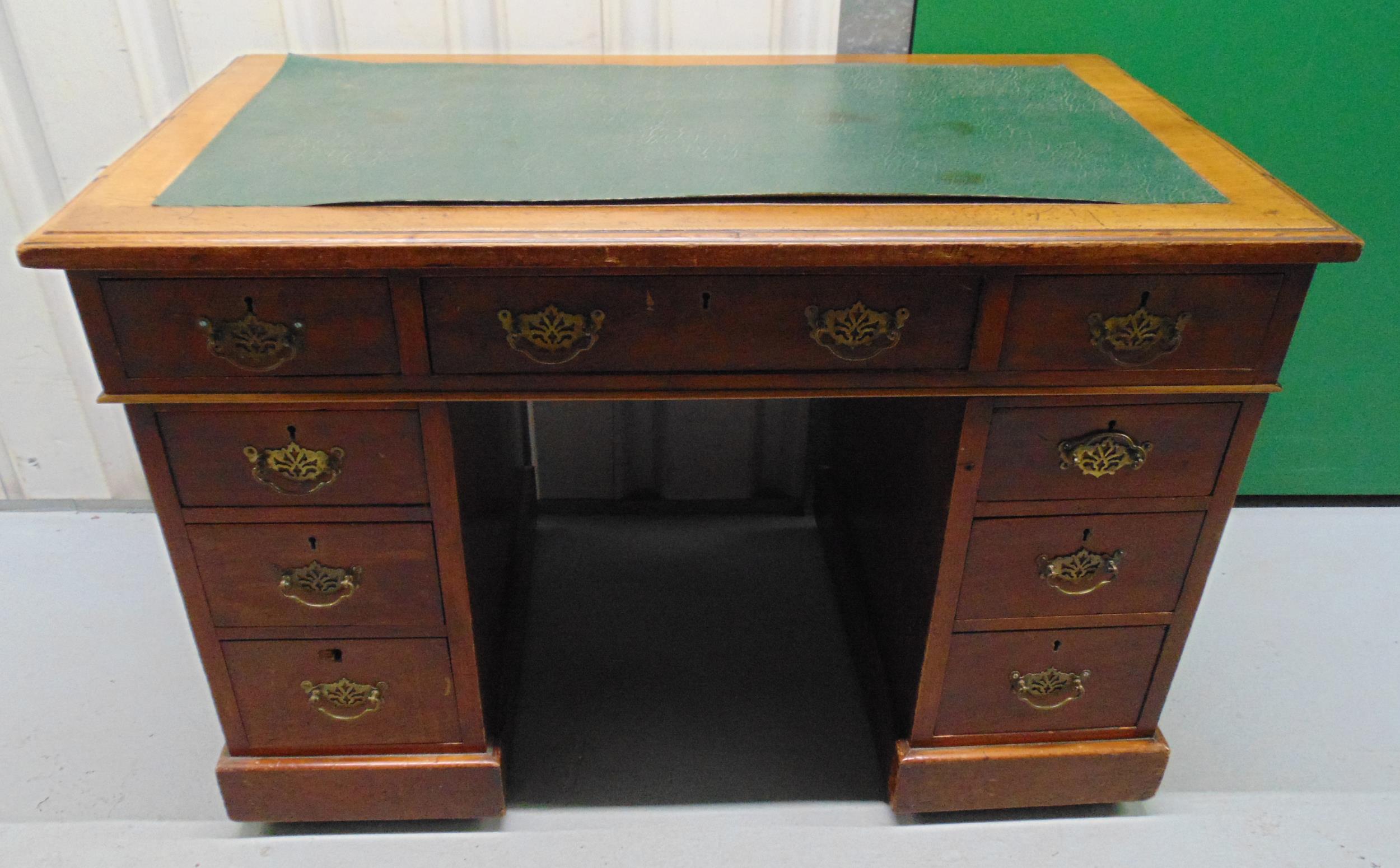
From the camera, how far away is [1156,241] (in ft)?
2.76

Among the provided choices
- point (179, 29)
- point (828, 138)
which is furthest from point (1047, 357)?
point (179, 29)

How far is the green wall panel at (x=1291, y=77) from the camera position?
54.1 inches

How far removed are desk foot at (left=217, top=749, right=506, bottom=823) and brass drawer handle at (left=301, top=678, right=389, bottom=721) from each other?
2.7 inches

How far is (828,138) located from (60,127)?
1.11m

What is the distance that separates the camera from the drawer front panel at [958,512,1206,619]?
1032mm

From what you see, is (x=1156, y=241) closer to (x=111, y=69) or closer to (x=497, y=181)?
(x=497, y=181)

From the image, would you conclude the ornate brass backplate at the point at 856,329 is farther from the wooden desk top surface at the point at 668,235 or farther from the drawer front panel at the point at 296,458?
the drawer front panel at the point at 296,458

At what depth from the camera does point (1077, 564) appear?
105cm

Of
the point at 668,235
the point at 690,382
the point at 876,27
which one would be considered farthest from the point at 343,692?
the point at 876,27

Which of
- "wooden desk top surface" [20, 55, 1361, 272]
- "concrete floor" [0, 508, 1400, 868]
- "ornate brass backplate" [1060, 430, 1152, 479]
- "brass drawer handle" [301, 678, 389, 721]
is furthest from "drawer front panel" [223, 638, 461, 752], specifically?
"ornate brass backplate" [1060, 430, 1152, 479]

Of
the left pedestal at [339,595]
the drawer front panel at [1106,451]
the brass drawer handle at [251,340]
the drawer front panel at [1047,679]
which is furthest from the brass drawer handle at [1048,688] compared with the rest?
the brass drawer handle at [251,340]

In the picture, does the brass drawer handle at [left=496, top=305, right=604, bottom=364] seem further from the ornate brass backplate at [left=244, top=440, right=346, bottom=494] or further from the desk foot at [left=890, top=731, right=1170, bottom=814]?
the desk foot at [left=890, top=731, right=1170, bottom=814]

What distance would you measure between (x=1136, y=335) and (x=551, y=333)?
1.73ft

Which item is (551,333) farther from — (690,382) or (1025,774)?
(1025,774)
